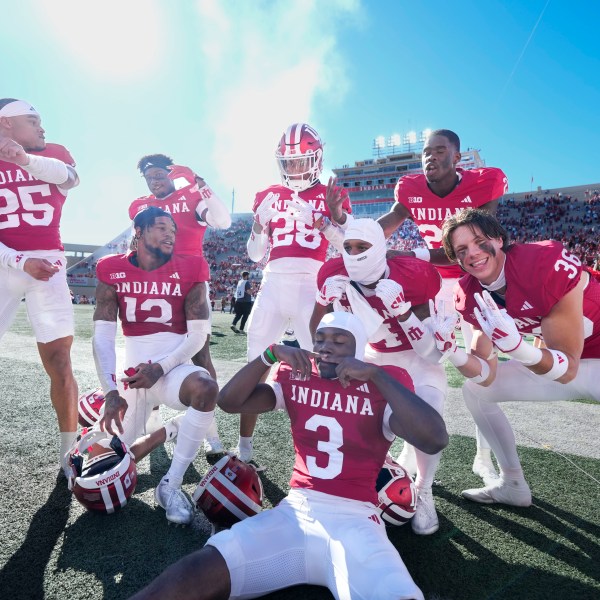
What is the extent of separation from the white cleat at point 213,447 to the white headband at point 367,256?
6.07 feet

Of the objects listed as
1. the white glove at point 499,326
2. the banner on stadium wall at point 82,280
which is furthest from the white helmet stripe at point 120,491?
the banner on stadium wall at point 82,280

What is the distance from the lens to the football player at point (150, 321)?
3.26 meters

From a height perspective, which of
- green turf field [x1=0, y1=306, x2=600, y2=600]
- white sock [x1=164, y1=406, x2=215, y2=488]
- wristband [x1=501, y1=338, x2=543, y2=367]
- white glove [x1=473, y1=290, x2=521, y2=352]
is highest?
white glove [x1=473, y1=290, x2=521, y2=352]

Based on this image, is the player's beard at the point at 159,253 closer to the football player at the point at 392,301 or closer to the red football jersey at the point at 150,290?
the red football jersey at the point at 150,290

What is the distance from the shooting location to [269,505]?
3035 mm

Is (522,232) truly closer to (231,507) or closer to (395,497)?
(395,497)

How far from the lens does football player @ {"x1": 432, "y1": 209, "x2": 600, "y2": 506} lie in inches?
106

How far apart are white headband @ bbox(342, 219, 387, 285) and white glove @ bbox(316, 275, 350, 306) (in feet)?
0.23

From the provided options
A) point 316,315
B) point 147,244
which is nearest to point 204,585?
point 316,315

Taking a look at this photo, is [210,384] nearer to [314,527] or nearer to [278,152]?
[314,527]

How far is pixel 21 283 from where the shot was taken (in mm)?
3625

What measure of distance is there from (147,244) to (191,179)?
1595 mm

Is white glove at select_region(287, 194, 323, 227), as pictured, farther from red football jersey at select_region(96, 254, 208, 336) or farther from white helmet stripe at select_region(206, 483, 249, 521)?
white helmet stripe at select_region(206, 483, 249, 521)

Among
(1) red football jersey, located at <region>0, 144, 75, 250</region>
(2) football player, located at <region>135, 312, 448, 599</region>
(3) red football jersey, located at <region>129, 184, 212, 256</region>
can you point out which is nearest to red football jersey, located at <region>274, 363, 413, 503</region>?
(2) football player, located at <region>135, 312, 448, 599</region>
